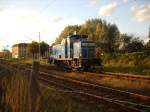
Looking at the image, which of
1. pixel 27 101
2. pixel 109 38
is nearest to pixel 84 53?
pixel 27 101

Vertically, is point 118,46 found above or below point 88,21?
below

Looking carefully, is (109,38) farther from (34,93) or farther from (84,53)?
(34,93)

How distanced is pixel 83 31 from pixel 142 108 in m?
68.8

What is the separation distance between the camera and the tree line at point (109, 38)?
57250 mm

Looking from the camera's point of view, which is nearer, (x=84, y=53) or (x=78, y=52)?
(x=84, y=53)

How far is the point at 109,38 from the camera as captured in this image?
7188cm

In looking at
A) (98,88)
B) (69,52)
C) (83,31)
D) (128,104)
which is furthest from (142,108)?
(83,31)

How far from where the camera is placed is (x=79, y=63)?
26.2 meters

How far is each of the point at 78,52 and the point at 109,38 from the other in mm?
46084

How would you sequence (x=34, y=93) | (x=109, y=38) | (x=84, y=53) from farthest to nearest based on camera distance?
1. (x=109, y=38)
2. (x=84, y=53)
3. (x=34, y=93)

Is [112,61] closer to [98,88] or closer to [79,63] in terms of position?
[79,63]

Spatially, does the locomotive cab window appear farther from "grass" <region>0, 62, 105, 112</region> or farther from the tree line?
the tree line

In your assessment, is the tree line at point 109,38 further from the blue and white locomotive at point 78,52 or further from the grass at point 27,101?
the grass at point 27,101

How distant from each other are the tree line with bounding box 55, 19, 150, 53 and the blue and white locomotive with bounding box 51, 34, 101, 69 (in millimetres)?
26832
